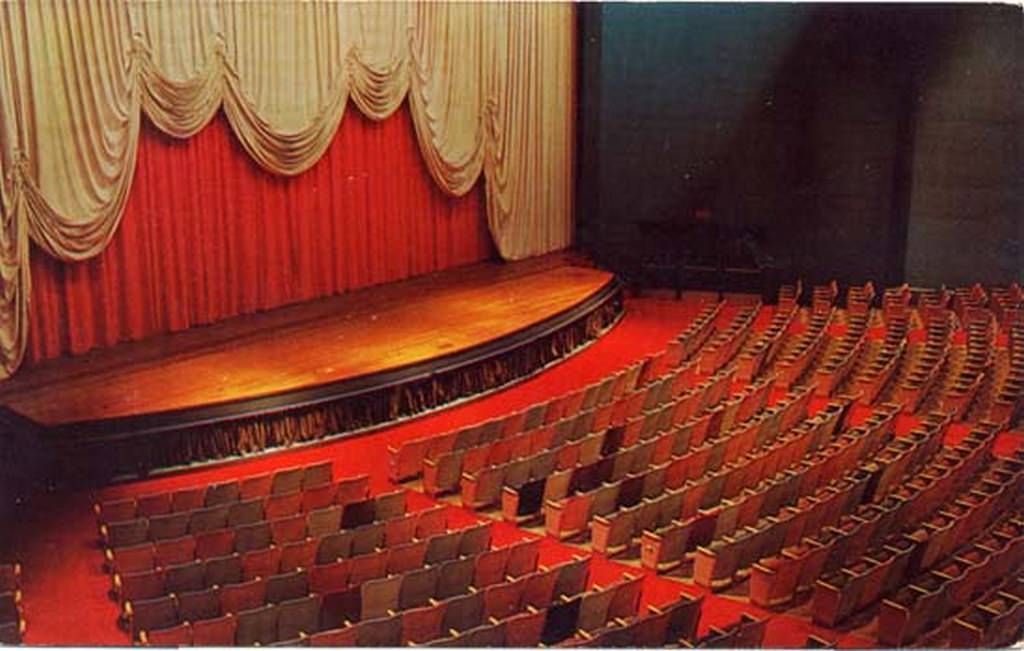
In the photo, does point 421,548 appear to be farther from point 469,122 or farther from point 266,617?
point 469,122

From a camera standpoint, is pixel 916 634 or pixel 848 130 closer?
pixel 916 634

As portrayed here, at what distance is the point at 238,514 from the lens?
6113mm

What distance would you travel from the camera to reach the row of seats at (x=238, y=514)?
5.96m

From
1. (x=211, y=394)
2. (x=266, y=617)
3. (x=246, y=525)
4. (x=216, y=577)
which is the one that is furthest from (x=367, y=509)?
(x=211, y=394)

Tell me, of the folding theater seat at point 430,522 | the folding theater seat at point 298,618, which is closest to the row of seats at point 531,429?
the folding theater seat at point 430,522

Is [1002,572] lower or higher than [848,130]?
lower

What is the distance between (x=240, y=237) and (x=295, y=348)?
58.1 inches

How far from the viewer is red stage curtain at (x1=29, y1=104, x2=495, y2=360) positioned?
8.80 m

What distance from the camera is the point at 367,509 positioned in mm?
6254

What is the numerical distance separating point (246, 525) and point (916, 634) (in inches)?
128

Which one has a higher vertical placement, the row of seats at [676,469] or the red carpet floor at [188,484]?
the row of seats at [676,469]

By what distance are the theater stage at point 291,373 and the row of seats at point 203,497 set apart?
2.43ft

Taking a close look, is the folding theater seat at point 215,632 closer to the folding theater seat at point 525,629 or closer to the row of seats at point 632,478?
the folding theater seat at point 525,629

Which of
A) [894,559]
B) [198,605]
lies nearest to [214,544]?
[198,605]
